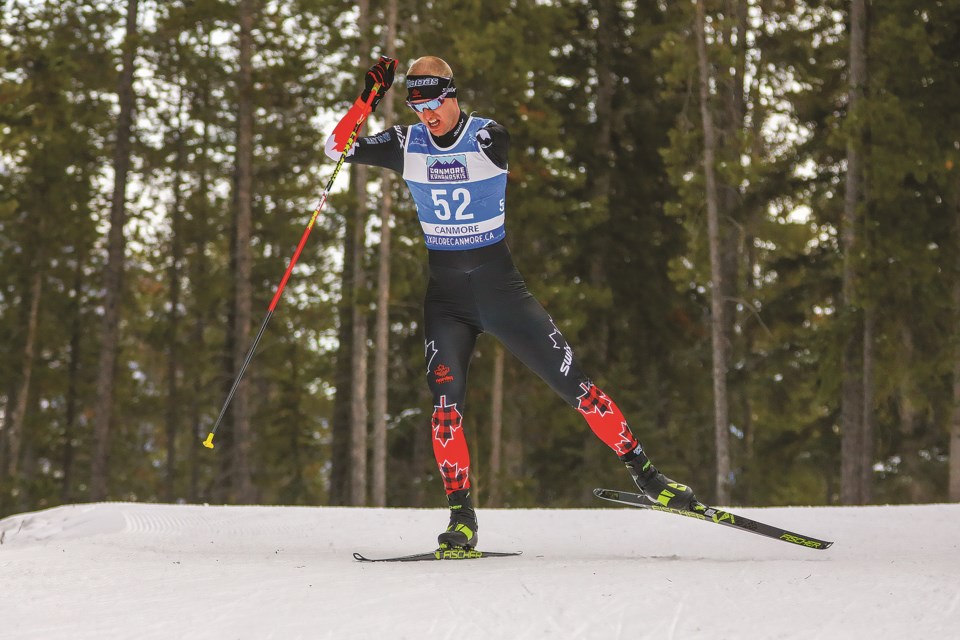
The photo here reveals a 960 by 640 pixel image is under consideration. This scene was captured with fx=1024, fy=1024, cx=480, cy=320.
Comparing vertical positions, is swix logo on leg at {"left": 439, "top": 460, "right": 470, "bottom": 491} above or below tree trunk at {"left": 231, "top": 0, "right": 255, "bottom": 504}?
below

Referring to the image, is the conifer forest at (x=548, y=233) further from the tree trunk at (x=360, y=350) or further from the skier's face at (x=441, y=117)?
the skier's face at (x=441, y=117)

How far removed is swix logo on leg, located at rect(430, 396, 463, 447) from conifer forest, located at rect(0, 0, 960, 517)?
310 inches

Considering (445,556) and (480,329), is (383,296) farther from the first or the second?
(445,556)

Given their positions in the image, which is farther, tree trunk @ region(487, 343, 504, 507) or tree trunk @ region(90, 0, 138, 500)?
tree trunk @ region(487, 343, 504, 507)

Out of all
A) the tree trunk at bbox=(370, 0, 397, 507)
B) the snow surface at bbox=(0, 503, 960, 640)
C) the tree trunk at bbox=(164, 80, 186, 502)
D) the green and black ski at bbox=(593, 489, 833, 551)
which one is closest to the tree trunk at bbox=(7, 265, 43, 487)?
the tree trunk at bbox=(164, 80, 186, 502)

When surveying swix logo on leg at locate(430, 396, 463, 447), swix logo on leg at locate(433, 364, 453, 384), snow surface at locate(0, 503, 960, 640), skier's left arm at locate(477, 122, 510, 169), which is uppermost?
skier's left arm at locate(477, 122, 510, 169)

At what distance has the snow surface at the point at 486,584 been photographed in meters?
3.49

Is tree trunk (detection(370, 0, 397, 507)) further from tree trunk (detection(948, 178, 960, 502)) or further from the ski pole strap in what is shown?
the ski pole strap

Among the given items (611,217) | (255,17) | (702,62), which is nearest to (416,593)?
(702,62)

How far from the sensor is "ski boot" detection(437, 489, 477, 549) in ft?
17.3

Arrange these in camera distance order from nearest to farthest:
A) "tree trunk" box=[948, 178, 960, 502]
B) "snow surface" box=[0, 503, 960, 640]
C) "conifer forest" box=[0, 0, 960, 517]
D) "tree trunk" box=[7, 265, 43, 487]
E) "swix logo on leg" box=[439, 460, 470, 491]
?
"snow surface" box=[0, 503, 960, 640]
"swix logo on leg" box=[439, 460, 470, 491]
"tree trunk" box=[948, 178, 960, 502]
"conifer forest" box=[0, 0, 960, 517]
"tree trunk" box=[7, 265, 43, 487]

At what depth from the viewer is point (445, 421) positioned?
531cm

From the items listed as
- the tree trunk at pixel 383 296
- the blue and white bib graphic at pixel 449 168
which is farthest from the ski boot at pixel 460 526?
the tree trunk at pixel 383 296

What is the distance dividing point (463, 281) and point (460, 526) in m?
1.29
